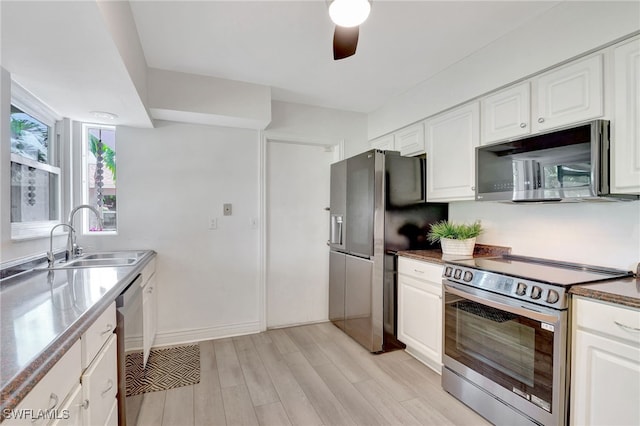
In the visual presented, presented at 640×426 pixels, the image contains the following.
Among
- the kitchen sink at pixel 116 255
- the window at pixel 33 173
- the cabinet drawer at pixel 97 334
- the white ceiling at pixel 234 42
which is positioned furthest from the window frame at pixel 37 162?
the cabinet drawer at pixel 97 334

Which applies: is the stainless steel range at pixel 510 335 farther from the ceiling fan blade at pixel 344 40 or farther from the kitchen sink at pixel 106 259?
the kitchen sink at pixel 106 259

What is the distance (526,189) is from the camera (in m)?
1.94

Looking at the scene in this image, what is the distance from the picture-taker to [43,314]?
107 centimetres

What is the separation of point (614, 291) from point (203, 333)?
10.1 feet

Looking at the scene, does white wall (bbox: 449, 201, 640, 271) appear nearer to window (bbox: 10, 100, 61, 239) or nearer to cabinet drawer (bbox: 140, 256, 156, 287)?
cabinet drawer (bbox: 140, 256, 156, 287)

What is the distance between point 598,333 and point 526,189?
0.91 meters

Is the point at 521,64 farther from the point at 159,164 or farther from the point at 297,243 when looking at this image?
the point at 159,164

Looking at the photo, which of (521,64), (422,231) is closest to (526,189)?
(521,64)

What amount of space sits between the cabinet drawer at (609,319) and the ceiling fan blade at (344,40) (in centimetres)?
167

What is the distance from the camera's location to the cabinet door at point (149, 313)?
87.3 inches

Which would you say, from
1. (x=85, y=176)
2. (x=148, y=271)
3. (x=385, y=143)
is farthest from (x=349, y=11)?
(x=85, y=176)

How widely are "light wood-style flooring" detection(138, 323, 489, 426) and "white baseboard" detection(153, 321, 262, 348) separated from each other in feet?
0.54

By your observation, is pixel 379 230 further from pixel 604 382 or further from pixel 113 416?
pixel 113 416

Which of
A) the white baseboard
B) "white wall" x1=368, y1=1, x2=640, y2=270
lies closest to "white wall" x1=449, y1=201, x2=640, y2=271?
"white wall" x1=368, y1=1, x2=640, y2=270
